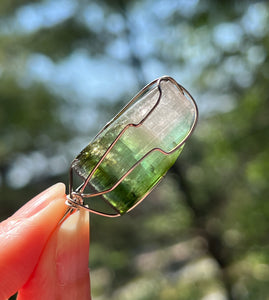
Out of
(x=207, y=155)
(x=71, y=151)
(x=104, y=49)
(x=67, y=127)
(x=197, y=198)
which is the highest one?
(x=104, y=49)

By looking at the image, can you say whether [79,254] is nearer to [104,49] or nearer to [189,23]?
[189,23]

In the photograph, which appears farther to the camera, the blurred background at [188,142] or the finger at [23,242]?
the blurred background at [188,142]

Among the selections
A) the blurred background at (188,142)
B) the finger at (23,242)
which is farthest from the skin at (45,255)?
the blurred background at (188,142)

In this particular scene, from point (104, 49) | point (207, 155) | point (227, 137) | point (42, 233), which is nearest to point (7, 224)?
point (42, 233)

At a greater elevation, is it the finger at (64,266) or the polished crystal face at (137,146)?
the polished crystal face at (137,146)

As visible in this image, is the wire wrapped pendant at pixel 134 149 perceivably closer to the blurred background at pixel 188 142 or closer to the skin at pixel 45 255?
the skin at pixel 45 255

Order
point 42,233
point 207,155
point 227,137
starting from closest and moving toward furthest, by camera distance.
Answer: point 42,233, point 227,137, point 207,155
